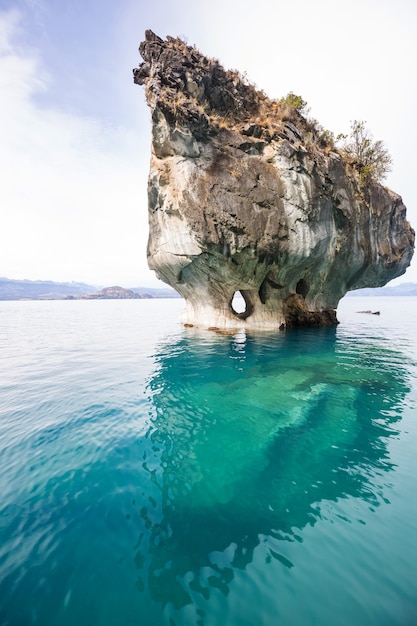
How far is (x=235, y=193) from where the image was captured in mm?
17594

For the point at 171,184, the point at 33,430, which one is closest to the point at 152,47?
the point at 171,184

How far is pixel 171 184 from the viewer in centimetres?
1817

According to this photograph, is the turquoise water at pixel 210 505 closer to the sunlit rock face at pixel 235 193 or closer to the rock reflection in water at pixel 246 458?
the rock reflection in water at pixel 246 458

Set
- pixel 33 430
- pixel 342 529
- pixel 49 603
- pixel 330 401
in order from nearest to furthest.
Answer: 1. pixel 49 603
2. pixel 342 529
3. pixel 33 430
4. pixel 330 401

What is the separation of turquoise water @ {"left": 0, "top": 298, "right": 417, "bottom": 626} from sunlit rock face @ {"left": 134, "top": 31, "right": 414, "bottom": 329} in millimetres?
11152

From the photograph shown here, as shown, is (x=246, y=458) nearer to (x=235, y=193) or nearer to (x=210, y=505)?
(x=210, y=505)

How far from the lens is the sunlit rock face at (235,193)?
17.4 meters

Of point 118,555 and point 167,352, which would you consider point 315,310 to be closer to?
point 167,352

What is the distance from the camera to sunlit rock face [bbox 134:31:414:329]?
57.0ft

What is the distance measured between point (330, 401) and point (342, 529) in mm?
5016

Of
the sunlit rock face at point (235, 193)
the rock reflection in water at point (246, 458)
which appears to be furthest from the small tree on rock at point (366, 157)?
the rock reflection in water at point (246, 458)

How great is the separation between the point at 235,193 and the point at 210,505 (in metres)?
17.3

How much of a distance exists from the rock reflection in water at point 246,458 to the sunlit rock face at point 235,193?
937cm

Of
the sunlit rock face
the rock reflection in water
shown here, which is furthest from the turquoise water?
the sunlit rock face
